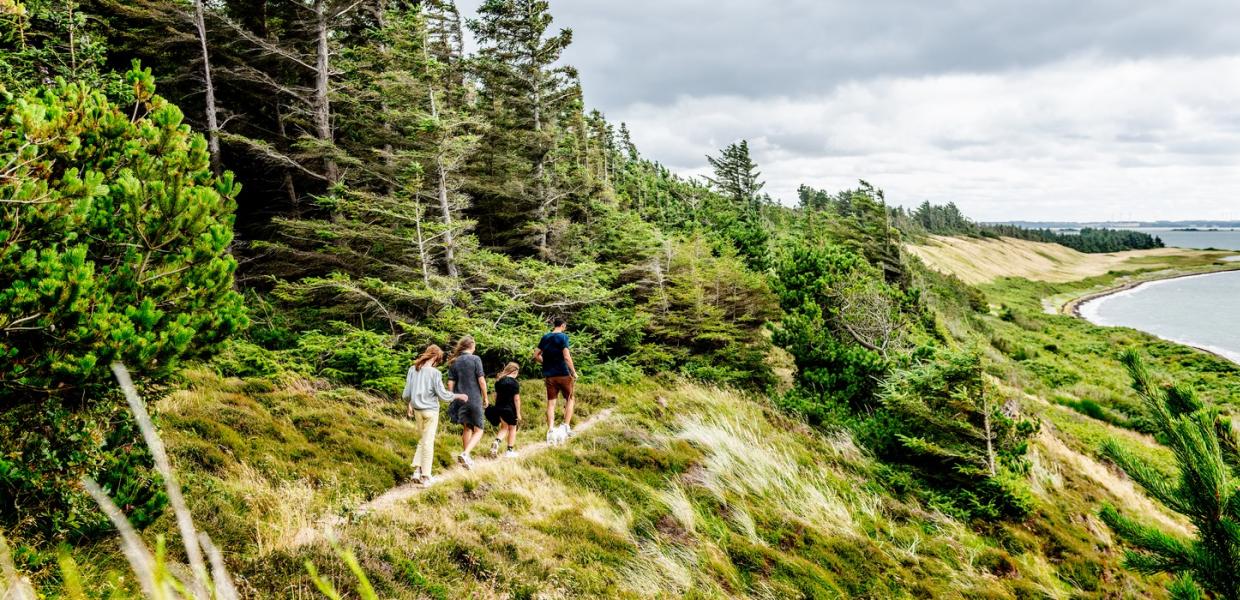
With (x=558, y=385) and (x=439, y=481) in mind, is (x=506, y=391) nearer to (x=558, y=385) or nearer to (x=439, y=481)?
(x=558, y=385)

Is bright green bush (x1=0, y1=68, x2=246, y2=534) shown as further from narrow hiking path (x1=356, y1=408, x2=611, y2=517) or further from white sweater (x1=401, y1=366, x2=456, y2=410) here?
white sweater (x1=401, y1=366, x2=456, y2=410)

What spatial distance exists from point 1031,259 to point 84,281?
157116mm

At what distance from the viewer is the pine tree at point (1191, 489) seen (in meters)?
3.01

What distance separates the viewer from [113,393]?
4531 millimetres

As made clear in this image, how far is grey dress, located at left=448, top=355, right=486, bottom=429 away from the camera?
26.8 feet

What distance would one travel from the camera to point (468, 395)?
26.8ft

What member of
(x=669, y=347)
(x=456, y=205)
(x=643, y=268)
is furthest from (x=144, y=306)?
(x=643, y=268)

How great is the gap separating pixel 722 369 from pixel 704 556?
9.89 meters

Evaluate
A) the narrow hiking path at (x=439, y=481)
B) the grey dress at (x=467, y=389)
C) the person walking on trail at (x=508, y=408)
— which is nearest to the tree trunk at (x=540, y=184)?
the narrow hiking path at (x=439, y=481)

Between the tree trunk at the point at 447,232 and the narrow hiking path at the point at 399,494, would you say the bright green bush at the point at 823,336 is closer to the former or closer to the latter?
the narrow hiking path at the point at 399,494

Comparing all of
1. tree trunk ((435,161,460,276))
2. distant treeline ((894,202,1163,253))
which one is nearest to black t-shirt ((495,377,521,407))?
tree trunk ((435,161,460,276))

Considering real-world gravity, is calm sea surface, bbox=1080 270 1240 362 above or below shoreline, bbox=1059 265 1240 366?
below

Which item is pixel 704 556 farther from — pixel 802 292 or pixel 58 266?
pixel 802 292

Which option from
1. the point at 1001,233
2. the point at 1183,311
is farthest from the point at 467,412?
the point at 1001,233
